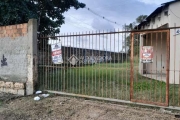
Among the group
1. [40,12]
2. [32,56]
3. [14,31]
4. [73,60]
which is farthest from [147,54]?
[40,12]

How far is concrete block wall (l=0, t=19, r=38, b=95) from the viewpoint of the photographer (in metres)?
A: 6.59

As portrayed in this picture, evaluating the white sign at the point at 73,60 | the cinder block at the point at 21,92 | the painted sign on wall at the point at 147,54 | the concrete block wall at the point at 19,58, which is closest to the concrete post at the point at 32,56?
the concrete block wall at the point at 19,58

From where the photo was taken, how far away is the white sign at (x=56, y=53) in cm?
632

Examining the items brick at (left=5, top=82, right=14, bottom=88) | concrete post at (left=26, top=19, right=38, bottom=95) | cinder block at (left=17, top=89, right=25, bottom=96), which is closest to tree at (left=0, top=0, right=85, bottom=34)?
concrete post at (left=26, top=19, right=38, bottom=95)

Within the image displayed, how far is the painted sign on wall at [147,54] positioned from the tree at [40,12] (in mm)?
5531

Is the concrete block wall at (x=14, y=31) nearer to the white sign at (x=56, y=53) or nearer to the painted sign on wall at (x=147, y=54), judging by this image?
the white sign at (x=56, y=53)

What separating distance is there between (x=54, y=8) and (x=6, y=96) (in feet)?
19.2

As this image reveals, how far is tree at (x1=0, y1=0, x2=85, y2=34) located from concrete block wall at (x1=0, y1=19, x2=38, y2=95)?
0.94m

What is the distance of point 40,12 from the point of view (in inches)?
412

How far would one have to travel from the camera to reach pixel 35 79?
6.67 meters

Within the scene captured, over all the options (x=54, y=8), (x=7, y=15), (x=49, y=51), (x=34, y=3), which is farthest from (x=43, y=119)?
(x=54, y=8)

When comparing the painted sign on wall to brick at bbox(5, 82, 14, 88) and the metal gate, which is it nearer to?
the metal gate

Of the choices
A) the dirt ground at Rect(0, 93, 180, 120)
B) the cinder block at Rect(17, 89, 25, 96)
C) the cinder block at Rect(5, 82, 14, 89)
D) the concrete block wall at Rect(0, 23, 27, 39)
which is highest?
the concrete block wall at Rect(0, 23, 27, 39)

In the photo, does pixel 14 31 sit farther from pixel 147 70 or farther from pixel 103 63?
pixel 147 70
